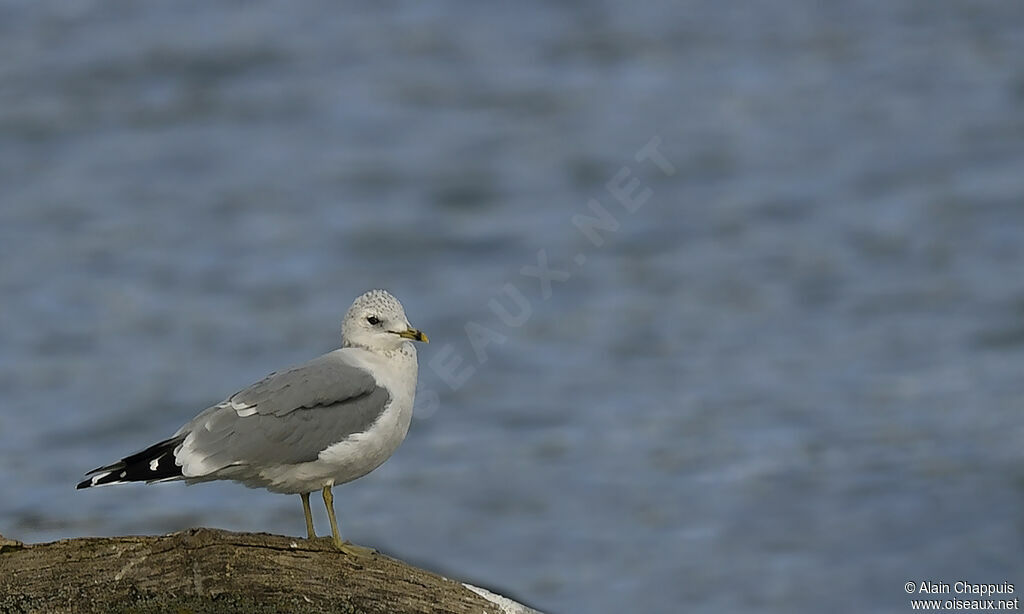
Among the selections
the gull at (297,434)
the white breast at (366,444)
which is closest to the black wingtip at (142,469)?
the gull at (297,434)

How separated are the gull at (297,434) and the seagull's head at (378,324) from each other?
3cm

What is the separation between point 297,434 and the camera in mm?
7164

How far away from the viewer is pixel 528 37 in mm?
26562

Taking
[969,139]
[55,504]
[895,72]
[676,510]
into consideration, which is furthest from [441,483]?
[895,72]

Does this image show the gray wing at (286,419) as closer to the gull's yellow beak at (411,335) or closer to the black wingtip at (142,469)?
the black wingtip at (142,469)

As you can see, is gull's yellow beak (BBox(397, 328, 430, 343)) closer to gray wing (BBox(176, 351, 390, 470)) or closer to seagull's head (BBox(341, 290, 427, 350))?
seagull's head (BBox(341, 290, 427, 350))

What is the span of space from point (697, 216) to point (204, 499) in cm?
974

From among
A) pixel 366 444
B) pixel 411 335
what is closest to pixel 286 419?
pixel 366 444

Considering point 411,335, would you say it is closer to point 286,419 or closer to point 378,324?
point 378,324

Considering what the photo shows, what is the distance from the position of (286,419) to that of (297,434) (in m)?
0.09

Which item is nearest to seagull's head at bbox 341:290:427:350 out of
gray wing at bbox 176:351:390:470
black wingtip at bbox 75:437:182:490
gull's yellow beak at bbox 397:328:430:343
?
gull's yellow beak at bbox 397:328:430:343

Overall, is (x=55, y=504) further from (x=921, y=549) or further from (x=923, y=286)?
(x=923, y=286)

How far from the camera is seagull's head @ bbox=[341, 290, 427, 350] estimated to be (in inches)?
299

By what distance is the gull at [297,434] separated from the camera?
6.96m
